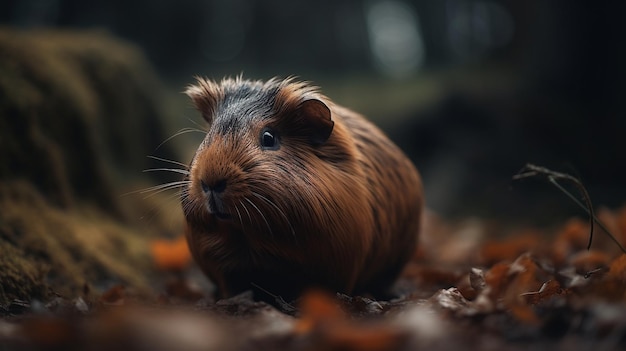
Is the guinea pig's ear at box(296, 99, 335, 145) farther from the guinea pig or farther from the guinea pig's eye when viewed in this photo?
the guinea pig's eye

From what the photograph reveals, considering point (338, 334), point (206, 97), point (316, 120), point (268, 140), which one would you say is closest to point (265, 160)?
point (268, 140)

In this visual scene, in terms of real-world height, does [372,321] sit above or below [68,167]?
below

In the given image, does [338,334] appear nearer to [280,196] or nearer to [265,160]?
[280,196]

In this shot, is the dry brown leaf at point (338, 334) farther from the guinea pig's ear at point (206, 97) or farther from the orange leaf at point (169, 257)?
the orange leaf at point (169, 257)

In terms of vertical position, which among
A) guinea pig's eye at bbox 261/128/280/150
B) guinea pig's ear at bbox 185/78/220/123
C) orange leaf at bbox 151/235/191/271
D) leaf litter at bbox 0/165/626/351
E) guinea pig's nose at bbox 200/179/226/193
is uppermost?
guinea pig's ear at bbox 185/78/220/123

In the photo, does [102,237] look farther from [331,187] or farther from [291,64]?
[291,64]

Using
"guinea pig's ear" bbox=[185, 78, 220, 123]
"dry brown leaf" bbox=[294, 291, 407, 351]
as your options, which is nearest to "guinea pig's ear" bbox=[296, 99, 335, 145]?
"guinea pig's ear" bbox=[185, 78, 220, 123]
